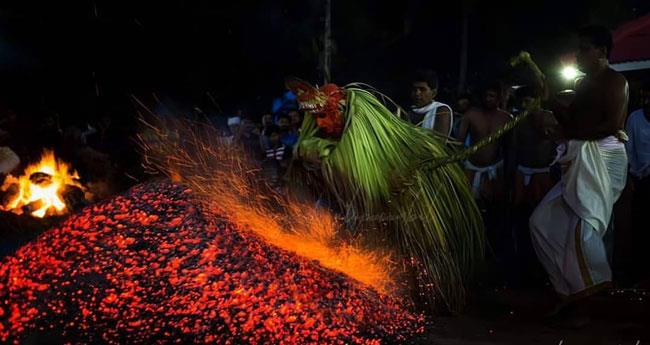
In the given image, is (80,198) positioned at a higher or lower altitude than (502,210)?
higher

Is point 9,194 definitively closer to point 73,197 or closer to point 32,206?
point 32,206

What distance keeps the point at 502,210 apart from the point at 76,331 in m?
4.08

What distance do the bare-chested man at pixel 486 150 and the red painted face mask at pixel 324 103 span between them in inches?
88.7

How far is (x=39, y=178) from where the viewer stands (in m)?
7.89

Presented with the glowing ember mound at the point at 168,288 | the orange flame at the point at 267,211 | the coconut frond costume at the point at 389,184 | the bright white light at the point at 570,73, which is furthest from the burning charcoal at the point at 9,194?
the bright white light at the point at 570,73

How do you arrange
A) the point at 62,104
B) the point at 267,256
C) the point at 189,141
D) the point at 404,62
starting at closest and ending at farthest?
the point at 267,256 < the point at 189,141 < the point at 62,104 < the point at 404,62

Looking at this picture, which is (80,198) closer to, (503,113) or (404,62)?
(503,113)

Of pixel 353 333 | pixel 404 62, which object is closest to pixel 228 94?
pixel 404 62

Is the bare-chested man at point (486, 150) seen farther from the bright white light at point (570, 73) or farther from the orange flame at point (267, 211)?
the orange flame at point (267, 211)

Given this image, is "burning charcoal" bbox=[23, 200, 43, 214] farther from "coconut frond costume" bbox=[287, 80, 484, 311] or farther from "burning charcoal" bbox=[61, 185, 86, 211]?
"coconut frond costume" bbox=[287, 80, 484, 311]

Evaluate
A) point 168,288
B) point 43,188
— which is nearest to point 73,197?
point 43,188

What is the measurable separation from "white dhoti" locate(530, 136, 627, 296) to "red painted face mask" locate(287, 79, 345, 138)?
4.87ft

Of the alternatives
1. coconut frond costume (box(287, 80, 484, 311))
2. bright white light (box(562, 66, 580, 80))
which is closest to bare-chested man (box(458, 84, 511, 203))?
bright white light (box(562, 66, 580, 80))

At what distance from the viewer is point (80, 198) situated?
321 inches
